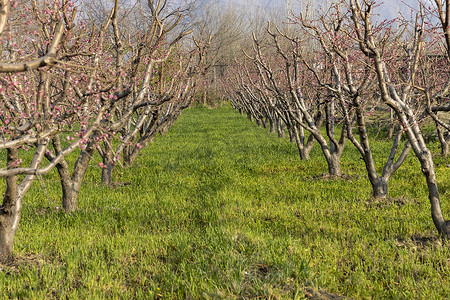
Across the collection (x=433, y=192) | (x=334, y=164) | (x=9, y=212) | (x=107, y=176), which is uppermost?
(x=433, y=192)

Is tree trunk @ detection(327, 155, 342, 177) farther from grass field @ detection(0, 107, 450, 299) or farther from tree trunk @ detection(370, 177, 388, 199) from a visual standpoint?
tree trunk @ detection(370, 177, 388, 199)

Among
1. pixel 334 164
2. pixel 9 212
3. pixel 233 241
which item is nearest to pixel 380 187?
pixel 334 164

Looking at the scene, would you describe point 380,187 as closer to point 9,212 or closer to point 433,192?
point 433,192

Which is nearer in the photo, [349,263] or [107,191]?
[349,263]

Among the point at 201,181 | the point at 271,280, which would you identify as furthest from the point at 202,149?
the point at 271,280

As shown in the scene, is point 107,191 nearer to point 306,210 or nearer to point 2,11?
point 306,210

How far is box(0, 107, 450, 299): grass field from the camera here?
356cm

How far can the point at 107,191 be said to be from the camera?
302 inches

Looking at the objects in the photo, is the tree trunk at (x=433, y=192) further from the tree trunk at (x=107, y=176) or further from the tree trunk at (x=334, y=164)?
the tree trunk at (x=107, y=176)

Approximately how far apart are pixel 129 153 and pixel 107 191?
2.50m

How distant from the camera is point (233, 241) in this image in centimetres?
448

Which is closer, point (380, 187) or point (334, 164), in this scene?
point (380, 187)

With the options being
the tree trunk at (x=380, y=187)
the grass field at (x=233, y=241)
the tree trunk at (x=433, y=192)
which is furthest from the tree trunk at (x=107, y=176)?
the tree trunk at (x=433, y=192)

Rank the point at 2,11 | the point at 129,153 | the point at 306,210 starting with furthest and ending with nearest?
the point at 129,153, the point at 306,210, the point at 2,11
